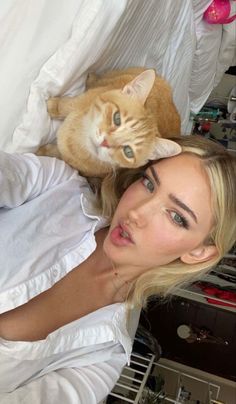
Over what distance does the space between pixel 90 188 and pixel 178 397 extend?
1.52 metres

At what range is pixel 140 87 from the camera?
1265mm

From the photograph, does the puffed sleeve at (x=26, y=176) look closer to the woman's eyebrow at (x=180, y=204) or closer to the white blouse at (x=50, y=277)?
the white blouse at (x=50, y=277)

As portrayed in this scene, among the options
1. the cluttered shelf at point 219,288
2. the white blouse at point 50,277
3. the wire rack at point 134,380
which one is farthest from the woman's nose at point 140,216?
the cluttered shelf at point 219,288

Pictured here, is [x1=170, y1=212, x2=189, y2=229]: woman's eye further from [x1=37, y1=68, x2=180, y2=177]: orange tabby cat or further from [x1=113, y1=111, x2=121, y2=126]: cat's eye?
[x1=113, y1=111, x2=121, y2=126]: cat's eye

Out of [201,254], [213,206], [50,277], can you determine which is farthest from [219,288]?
[50,277]

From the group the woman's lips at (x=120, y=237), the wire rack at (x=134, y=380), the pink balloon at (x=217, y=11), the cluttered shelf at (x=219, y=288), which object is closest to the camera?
the woman's lips at (x=120, y=237)

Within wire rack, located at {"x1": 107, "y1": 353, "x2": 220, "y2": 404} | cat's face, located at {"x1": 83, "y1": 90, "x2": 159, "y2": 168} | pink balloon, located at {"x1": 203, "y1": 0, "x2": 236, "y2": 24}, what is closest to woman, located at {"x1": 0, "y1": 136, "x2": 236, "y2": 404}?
cat's face, located at {"x1": 83, "y1": 90, "x2": 159, "y2": 168}

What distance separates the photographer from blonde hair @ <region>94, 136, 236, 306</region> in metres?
1.17

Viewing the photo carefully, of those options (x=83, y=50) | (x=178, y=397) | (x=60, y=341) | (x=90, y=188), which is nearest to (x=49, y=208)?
(x=90, y=188)

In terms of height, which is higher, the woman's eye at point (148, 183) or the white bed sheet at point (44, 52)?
the white bed sheet at point (44, 52)

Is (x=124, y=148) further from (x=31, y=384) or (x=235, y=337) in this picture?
(x=235, y=337)

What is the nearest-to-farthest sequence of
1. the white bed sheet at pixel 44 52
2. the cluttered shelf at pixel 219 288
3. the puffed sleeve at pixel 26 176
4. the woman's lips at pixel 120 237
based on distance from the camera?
1. the puffed sleeve at pixel 26 176
2. the woman's lips at pixel 120 237
3. the white bed sheet at pixel 44 52
4. the cluttered shelf at pixel 219 288

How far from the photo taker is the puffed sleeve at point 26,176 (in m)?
1.05

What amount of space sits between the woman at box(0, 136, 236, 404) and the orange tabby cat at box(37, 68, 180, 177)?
92 mm
